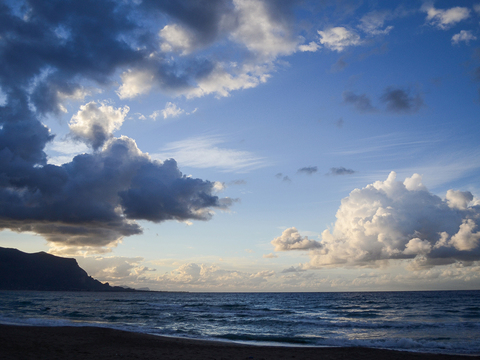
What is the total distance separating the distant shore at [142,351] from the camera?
592 inches

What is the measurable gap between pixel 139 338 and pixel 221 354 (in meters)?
8.27

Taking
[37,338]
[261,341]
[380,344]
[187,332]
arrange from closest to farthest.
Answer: [37,338], [380,344], [261,341], [187,332]

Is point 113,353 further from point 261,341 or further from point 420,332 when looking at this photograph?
point 420,332

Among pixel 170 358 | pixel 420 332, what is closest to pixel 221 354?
pixel 170 358

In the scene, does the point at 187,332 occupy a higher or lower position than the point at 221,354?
lower

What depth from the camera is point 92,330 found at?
23609 millimetres

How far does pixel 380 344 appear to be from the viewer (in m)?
20.8

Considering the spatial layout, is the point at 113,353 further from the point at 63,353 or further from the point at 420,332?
the point at 420,332

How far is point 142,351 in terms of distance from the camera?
54.3 feet

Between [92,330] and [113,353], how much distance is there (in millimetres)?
9782

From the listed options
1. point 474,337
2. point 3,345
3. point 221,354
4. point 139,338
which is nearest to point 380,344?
A: point 474,337

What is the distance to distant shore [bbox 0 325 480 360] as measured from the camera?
1504 cm

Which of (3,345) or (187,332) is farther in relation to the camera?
(187,332)

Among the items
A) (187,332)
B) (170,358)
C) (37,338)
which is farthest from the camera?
(187,332)
